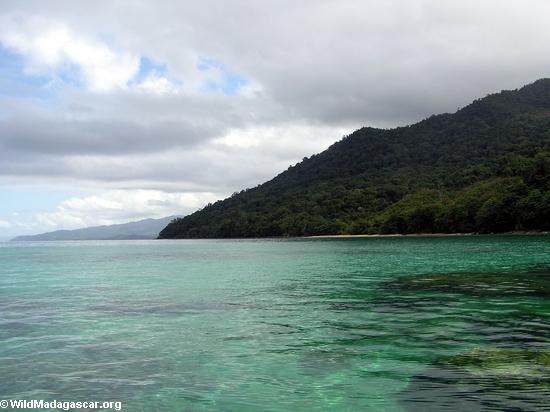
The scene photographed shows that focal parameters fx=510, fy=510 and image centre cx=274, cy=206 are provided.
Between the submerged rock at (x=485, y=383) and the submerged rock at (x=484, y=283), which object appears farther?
the submerged rock at (x=484, y=283)

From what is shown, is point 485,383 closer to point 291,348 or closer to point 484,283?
point 291,348

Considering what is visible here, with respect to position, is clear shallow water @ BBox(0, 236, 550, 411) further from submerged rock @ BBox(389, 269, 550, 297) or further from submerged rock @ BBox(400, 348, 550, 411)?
→ submerged rock @ BBox(389, 269, 550, 297)

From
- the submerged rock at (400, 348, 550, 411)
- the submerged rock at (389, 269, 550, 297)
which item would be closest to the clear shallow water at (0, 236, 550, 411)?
the submerged rock at (400, 348, 550, 411)

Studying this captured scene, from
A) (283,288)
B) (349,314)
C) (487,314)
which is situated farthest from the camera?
(283,288)

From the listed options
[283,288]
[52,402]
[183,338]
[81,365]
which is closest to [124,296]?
[283,288]

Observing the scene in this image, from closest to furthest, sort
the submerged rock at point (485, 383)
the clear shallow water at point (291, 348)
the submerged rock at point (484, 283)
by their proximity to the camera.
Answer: the submerged rock at point (485, 383) → the clear shallow water at point (291, 348) → the submerged rock at point (484, 283)

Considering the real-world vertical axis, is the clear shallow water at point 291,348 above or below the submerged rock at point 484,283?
below

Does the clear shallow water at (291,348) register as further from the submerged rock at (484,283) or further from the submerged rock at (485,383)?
the submerged rock at (484,283)

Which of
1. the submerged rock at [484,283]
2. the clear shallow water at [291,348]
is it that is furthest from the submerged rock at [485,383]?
the submerged rock at [484,283]

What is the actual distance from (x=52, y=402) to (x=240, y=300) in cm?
1876

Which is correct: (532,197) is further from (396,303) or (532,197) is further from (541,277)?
(396,303)

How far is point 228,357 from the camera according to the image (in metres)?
16.3

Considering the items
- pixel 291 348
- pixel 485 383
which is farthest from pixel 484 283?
pixel 485 383

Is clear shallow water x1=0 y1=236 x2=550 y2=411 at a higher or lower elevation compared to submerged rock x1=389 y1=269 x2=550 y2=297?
lower
